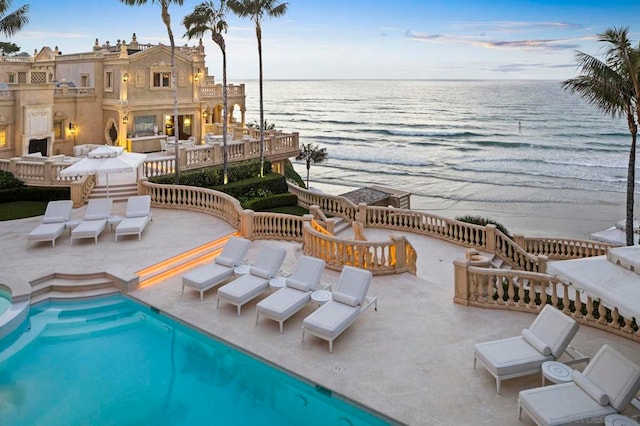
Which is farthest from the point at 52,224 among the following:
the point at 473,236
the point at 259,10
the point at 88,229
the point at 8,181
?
the point at 259,10

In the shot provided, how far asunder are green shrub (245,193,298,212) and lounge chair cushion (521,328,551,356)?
13848 mm

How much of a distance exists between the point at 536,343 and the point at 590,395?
4.49 ft

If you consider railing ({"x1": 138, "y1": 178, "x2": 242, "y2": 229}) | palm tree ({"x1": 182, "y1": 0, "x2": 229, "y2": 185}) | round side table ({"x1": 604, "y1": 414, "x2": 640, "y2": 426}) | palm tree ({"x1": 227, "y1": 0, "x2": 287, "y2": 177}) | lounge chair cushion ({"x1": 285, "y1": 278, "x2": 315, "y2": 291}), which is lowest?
round side table ({"x1": 604, "y1": 414, "x2": 640, "y2": 426})

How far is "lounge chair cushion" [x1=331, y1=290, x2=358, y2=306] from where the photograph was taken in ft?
32.6

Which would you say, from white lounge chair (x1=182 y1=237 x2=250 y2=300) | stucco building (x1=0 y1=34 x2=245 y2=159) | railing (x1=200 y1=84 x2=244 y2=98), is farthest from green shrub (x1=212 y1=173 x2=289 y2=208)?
railing (x1=200 y1=84 x2=244 y2=98)

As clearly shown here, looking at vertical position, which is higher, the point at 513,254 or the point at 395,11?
the point at 395,11

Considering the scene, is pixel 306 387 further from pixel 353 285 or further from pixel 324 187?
pixel 324 187

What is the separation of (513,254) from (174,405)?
14.0 m

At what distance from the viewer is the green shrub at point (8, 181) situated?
20.1 m

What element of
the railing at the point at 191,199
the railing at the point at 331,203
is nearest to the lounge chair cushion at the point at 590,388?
the railing at the point at 191,199

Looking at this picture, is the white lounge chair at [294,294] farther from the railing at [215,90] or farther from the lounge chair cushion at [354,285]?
the railing at [215,90]

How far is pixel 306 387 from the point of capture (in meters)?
8.15

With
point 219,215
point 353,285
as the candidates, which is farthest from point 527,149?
point 353,285

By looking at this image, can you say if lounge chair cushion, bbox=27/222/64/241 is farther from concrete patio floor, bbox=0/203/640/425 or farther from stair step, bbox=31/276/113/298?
→ stair step, bbox=31/276/113/298
